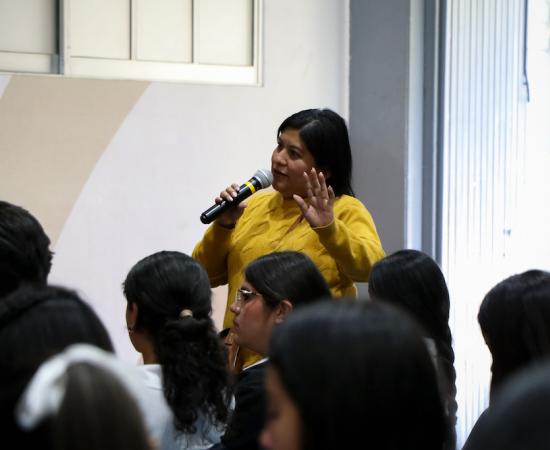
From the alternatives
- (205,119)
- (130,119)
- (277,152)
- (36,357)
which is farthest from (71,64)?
(36,357)

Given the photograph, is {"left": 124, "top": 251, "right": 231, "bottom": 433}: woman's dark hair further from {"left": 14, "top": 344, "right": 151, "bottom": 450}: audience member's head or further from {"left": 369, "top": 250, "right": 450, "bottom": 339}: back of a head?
{"left": 14, "top": 344, "right": 151, "bottom": 450}: audience member's head

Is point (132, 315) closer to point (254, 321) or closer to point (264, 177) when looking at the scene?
point (254, 321)

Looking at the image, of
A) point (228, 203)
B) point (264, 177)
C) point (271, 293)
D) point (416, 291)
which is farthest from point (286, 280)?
point (264, 177)

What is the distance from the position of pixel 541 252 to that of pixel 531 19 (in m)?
1.09

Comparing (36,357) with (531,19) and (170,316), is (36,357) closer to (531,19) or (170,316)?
(170,316)

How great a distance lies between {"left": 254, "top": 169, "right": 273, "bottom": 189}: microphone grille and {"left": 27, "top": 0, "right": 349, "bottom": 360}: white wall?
889 mm

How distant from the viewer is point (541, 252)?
4531 mm

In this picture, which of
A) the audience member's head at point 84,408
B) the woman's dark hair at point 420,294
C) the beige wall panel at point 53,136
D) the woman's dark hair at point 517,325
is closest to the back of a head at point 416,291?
the woman's dark hair at point 420,294

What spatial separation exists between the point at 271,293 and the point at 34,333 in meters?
1.13

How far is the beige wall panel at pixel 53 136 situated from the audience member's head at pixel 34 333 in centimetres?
211

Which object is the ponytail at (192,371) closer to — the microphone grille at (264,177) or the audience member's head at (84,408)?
the microphone grille at (264,177)

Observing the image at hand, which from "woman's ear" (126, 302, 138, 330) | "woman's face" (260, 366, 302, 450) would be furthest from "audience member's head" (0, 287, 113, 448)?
"woman's ear" (126, 302, 138, 330)

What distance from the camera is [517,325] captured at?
185 centimetres

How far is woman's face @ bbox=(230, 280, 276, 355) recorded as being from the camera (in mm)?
2301
